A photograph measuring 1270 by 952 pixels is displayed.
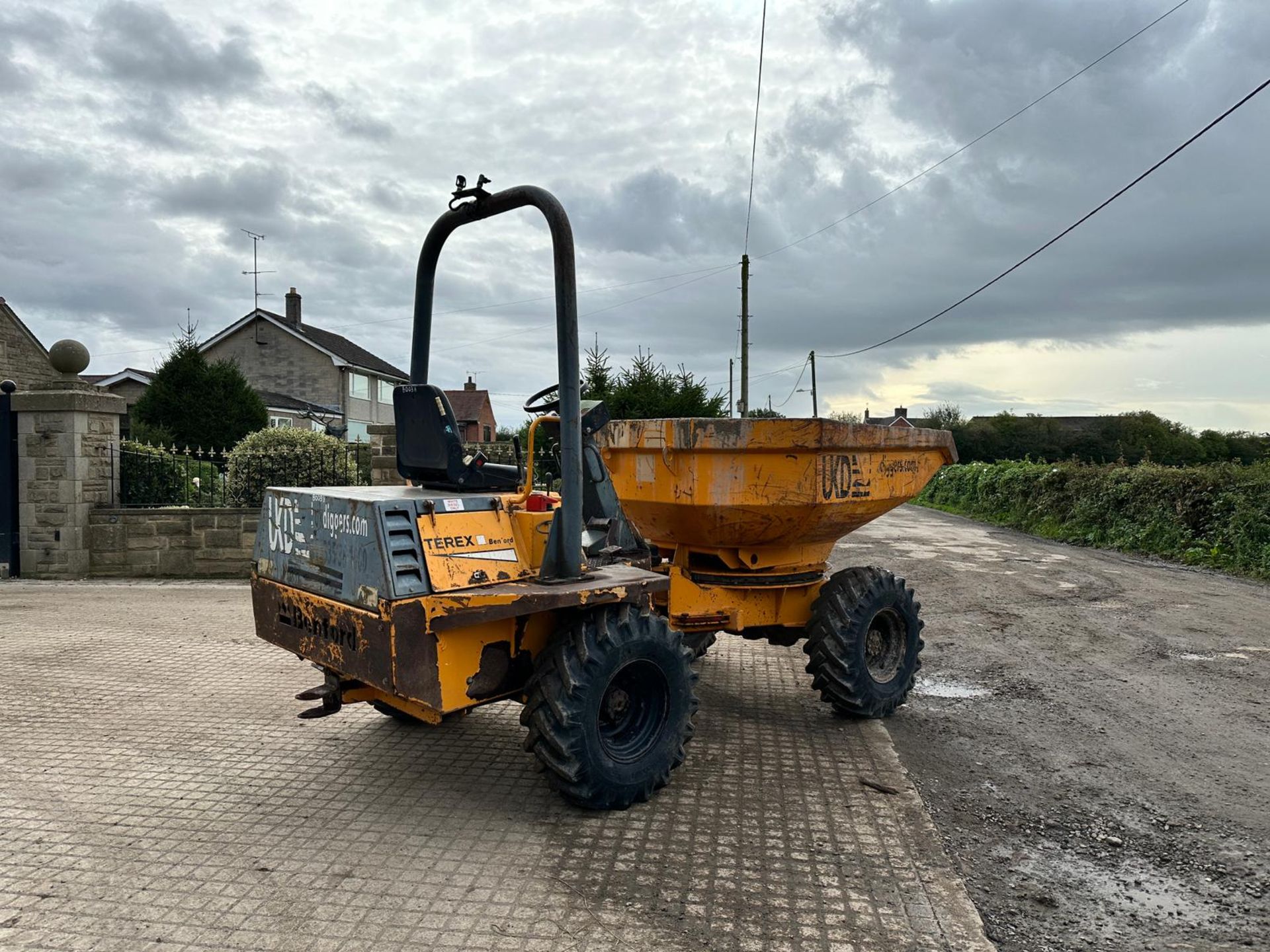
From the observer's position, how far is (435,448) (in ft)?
13.9

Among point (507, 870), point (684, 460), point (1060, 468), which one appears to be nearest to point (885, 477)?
point (684, 460)

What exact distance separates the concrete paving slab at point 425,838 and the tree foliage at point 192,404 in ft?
59.0

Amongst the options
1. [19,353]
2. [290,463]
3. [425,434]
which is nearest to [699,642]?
[425,434]

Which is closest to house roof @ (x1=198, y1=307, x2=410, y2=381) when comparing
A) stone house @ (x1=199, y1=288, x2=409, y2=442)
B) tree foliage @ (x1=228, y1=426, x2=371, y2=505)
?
stone house @ (x1=199, y1=288, x2=409, y2=442)

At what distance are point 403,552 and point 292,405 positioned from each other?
33.4 meters

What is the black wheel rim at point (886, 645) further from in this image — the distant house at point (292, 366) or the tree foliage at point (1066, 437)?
the tree foliage at point (1066, 437)

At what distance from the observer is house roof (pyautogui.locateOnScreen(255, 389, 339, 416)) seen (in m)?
33.2

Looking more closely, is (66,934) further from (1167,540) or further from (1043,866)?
(1167,540)

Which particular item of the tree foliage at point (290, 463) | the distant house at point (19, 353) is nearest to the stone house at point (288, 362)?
the distant house at point (19, 353)

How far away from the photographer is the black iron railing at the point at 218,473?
445 inches

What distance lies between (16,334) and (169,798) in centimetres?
2869

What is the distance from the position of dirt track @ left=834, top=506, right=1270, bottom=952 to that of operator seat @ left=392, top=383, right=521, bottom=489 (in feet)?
8.88

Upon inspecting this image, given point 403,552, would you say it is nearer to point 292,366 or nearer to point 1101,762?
point 1101,762

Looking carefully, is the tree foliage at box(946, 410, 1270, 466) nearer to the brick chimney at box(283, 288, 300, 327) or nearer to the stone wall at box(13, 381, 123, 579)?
the brick chimney at box(283, 288, 300, 327)
